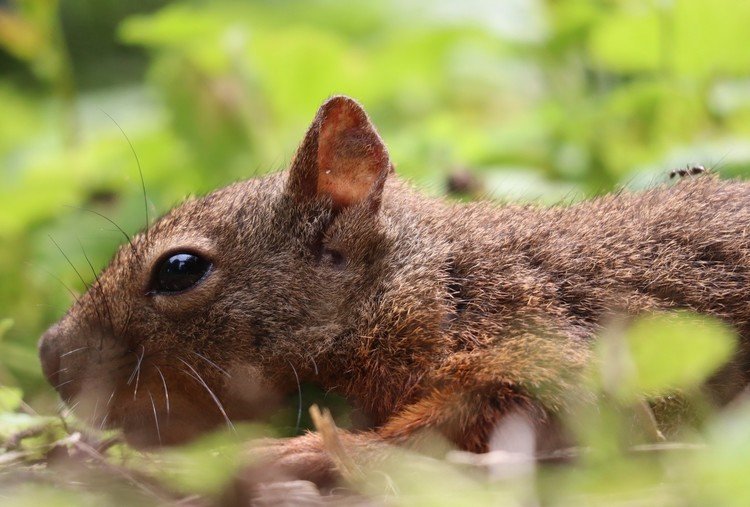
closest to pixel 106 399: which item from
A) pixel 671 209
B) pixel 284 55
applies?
pixel 671 209

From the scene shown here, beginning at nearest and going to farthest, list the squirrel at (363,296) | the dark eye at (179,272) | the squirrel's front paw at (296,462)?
the squirrel's front paw at (296,462) < the squirrel at (363,296) < the dark eye at (179,272)

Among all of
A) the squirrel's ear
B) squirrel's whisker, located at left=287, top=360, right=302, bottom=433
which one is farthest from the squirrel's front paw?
the squirrel's ear

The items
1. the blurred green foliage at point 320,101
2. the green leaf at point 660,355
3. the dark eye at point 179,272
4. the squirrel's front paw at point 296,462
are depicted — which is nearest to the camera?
the green leaf at point 660,355

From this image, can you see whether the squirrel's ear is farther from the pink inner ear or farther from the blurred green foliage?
the blurred green foliage

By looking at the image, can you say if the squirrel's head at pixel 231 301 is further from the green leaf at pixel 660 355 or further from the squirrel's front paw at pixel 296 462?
the green leaf at pixel 660 355

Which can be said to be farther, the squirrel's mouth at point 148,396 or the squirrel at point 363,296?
the squirrel's mouth at point 148,396

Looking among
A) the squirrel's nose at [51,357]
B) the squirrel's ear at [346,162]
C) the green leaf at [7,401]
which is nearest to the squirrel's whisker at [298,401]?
the squirrel's ear at [346,162]

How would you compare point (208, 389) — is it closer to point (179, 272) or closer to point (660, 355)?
point (179, 272)

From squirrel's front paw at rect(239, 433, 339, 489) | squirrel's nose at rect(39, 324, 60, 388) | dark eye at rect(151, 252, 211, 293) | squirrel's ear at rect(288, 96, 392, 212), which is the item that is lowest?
squirrel's front paw at rect(239, 433, 339, 489)
